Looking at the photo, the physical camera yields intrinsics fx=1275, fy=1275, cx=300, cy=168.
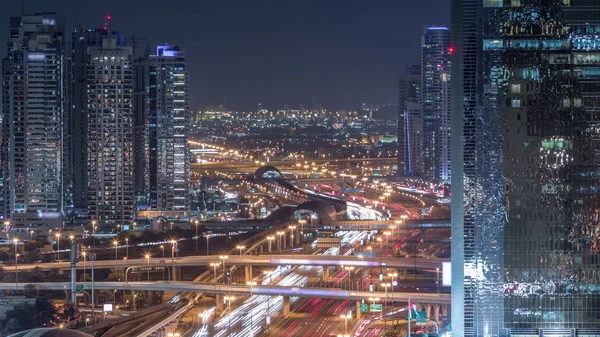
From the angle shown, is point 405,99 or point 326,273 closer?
point 326,273

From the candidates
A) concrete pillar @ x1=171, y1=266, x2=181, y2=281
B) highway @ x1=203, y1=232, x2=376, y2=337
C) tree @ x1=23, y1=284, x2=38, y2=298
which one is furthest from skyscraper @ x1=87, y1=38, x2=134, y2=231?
tree @ x1=23, y1=284, x2=38, y2=298

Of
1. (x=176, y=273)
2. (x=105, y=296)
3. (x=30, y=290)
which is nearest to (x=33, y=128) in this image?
(x=176, y=273)

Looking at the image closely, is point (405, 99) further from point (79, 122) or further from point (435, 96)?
point (79, 122)

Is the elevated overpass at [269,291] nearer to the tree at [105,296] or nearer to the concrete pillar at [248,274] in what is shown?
the tree at [105,296]

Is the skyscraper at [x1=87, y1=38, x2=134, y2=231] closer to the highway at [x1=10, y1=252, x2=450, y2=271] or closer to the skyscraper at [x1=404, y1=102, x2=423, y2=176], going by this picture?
the highway at [x1=10, y1=252, x2=450, y2=271]

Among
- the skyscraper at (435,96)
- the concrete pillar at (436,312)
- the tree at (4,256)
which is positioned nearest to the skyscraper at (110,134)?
the tree at (4,256)

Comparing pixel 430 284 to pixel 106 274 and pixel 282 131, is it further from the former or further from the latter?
pixel 282 131

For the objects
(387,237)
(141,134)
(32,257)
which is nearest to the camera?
(32,257)
